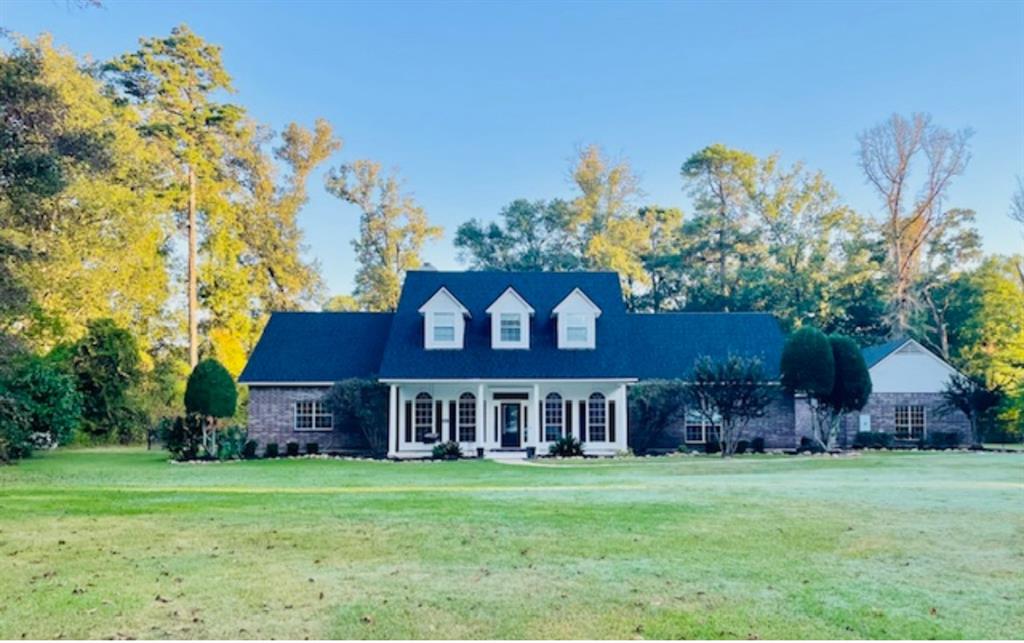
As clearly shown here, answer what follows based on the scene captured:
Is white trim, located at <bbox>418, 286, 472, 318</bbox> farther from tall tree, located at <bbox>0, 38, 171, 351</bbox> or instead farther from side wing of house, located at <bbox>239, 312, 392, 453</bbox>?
tall tree, located at <bbox>0, 38, 171, 351</bbox>

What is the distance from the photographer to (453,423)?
2798cm

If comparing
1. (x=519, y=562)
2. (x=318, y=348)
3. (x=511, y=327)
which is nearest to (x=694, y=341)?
(x=511, y=327)

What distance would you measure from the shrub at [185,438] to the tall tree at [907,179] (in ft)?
106

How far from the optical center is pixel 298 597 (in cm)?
582

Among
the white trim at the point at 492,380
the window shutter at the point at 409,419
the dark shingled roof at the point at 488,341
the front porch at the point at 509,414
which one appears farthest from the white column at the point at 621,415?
the window shutter at the point at 409,419

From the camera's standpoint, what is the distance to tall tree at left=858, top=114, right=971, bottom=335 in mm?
39500

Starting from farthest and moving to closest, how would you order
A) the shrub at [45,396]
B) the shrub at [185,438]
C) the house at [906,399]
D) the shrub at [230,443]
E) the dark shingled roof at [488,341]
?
1. the house at [906,399]
2. the dark shingled roof at [488,341]
3. the shrub at [230,443]
4. the shrub at [45,396]
5. the shrub at [185,438]

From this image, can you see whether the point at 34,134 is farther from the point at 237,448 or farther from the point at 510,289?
the point at 510,289

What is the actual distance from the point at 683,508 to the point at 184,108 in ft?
124

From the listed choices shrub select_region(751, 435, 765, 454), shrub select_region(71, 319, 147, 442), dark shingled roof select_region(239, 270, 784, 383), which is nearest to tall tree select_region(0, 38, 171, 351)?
shrub select_region(71, 319, 147, 442)

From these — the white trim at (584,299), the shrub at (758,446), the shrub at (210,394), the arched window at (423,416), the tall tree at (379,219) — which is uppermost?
the tall tree at (379,219)

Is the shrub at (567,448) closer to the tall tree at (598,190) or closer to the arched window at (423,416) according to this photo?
the arched window at (423,416)

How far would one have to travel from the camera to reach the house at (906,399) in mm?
29719

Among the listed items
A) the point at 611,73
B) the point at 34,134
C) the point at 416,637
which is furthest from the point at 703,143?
the point at 416,637
